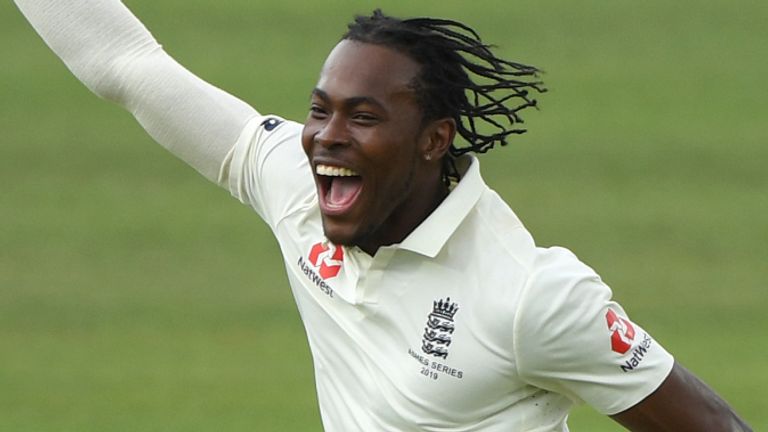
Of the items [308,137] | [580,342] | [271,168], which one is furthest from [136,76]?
[580,342]

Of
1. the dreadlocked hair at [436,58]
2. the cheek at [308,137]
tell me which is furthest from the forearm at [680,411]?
the cheek at [308,137]

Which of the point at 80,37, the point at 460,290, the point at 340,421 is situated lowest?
the point at 340,421

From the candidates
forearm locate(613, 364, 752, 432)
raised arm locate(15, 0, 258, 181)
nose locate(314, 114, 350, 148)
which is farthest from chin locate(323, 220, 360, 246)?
forearm locate(613, 364, 752, 432)

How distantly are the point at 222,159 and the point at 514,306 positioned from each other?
48.6 inches

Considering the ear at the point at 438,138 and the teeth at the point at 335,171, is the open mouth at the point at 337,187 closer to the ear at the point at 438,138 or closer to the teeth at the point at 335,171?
the teeth at the point at 335,171

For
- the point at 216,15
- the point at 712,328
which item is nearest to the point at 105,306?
the point at 712,328

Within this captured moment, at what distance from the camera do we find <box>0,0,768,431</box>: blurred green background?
42.2ft

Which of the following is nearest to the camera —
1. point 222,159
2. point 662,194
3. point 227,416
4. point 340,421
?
point 340,421

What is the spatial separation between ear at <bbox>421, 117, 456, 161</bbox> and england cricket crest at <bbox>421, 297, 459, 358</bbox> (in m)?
0.41

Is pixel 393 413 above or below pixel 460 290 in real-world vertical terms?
below

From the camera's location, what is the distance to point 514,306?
5336mm

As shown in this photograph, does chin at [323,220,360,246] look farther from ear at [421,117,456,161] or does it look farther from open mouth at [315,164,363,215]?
ear at [421,117,456,161]

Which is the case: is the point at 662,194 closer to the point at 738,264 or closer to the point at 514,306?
the point at 738,264

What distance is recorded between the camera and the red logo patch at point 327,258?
5820mm
